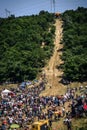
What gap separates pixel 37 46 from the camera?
87.7m

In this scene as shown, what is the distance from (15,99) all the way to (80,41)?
36.4 m

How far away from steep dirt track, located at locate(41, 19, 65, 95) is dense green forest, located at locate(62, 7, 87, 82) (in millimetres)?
1807

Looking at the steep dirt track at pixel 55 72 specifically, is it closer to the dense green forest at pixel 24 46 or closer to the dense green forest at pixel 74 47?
the dense green forest at pixel 24 46

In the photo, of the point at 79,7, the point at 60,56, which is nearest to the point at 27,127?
the point at 60,56

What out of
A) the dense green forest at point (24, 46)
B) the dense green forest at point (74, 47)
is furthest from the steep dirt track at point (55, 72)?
the dense green forest at point (74, 47)

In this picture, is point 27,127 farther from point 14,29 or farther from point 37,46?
point 14,29

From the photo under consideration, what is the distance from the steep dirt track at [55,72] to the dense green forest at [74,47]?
71.1 inches

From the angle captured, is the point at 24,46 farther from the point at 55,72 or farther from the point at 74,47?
the point at 55,72

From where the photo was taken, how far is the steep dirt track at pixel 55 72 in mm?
62006

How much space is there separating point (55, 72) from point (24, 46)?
15.7 meters

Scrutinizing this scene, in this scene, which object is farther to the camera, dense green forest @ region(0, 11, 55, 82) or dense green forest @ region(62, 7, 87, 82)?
dense green forest @ region(0, 11, 55, 82)

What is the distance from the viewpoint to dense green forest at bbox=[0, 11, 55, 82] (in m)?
74.5

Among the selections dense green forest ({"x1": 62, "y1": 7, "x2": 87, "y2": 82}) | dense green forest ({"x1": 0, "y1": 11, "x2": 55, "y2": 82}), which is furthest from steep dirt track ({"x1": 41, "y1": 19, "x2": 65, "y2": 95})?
dense green forest ({"x1": 62, "y1": 7, "x2": 87, "y2": 82})

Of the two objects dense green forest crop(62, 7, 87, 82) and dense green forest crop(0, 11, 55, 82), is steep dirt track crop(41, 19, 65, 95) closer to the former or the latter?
dense green forest crop(0, 11, 55, 82)
